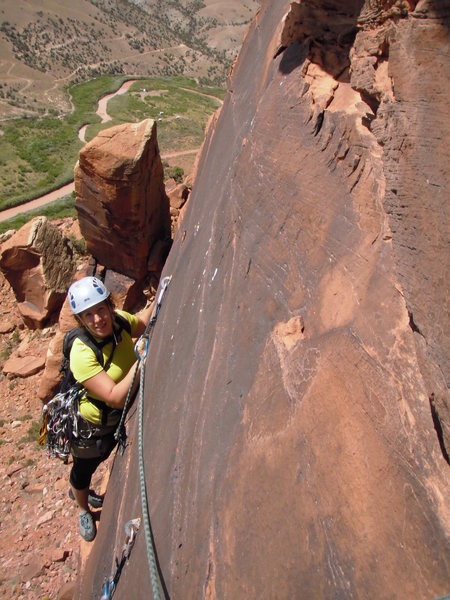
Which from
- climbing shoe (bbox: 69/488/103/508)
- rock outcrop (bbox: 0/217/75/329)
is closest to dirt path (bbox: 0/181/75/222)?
rock outcrop (bbox: 0/217/75/329)

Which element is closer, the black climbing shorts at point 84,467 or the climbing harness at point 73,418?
the climbing harness at point 73,418

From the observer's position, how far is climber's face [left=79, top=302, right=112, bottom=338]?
3.44 metres

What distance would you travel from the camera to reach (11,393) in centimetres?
895

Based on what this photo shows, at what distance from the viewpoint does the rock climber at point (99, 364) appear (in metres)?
3.33

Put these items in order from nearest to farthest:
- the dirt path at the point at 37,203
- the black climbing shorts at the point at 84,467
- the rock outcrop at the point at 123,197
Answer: the black climbing shorts at the point at 84,467, the rock outcrop at the point at 123,197, the dirt path at the point at 37,203

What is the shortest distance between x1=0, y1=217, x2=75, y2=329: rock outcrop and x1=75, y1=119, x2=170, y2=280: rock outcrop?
3.87ft

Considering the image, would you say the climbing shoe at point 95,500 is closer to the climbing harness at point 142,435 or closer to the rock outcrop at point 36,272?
the climbing harness at point 142,435

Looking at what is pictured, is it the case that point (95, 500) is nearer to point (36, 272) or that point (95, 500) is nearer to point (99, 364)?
point (99, 364)

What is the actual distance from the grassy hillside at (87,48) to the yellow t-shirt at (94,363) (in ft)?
143

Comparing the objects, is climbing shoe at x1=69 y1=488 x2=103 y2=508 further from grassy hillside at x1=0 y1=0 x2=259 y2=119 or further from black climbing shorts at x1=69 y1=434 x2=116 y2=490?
grassy hillside at x1=0 y1=0 x2=259 y2=119

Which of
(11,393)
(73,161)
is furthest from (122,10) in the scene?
(11,393)

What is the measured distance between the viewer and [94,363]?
333cm

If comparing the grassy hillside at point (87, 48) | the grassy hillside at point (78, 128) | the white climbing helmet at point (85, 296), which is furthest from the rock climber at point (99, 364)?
the grassy hillside at point (87, 48)

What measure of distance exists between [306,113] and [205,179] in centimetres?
219
